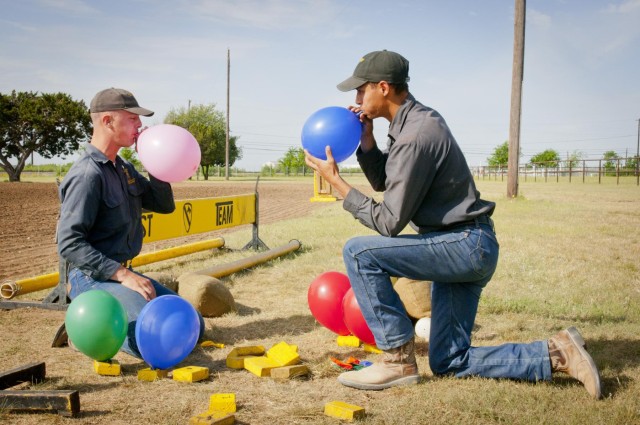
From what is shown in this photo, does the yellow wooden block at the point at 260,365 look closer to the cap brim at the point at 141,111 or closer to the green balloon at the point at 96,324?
the green balloon at the point at 96,324

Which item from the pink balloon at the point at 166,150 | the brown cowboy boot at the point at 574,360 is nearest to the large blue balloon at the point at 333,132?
the pink balloon at the point at 166,150

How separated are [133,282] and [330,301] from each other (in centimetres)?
155

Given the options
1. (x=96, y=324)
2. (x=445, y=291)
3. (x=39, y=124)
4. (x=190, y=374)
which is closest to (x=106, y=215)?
(x=96, y=324)

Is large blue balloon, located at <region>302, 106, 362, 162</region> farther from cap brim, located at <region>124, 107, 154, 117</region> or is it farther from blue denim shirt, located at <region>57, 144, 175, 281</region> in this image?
blue denim shirt, located at <region>57, 144, 175, 281</region>

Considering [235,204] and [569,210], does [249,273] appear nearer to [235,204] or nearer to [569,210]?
[235,204]

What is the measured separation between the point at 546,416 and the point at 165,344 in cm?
232

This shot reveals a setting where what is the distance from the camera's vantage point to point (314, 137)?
3572 mm

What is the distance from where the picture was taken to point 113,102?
4.02m

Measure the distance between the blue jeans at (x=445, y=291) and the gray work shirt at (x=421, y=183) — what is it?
0.11 meters

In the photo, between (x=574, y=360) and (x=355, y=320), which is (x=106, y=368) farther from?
(x=574, y=360)

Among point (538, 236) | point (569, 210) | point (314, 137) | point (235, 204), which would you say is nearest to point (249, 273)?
point (235, 204)

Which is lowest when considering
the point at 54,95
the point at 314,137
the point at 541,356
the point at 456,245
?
the point at 541,356

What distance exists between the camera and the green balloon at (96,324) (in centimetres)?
348

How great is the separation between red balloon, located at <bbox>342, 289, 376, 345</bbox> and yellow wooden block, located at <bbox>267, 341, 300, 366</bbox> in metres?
0.51
